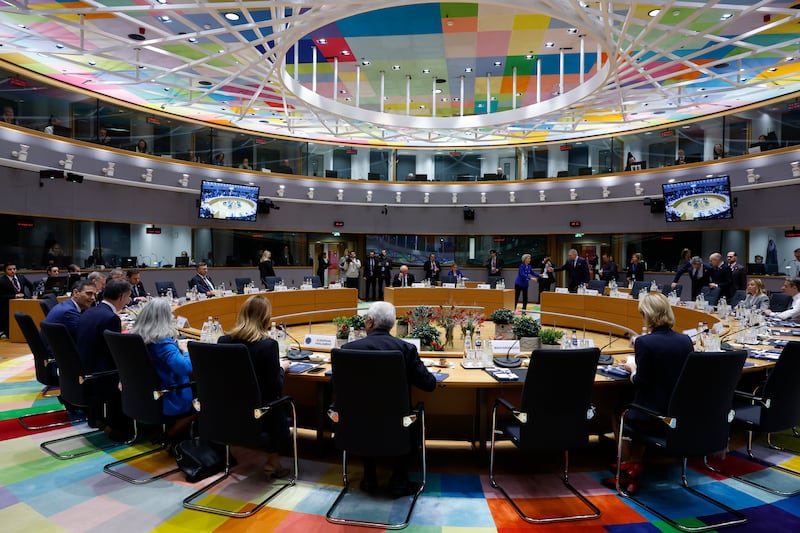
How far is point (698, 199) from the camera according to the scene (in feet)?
36.6

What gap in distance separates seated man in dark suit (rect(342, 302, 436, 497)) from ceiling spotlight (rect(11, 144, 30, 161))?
933 cm

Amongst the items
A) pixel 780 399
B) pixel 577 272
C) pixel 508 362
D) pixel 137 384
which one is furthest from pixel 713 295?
pixel 137 384

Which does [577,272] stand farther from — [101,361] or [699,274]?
[101,361]

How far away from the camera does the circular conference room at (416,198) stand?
2.98 metres

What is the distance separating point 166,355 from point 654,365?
3.30 m

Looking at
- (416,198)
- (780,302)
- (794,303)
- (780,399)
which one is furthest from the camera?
(416,198)

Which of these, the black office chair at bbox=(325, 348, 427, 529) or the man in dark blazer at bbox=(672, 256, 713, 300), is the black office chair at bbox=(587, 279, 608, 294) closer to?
the man in dark blazer at bbox=(672, 256, 713, 300)

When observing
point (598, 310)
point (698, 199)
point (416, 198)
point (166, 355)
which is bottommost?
point (598, 310)

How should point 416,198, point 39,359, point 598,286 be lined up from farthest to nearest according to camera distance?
point 416,198
point 598,286
point 39,359

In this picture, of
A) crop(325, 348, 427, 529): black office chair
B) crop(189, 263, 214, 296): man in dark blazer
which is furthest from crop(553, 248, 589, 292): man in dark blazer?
crop(325, 348, 427, 529): black office chair

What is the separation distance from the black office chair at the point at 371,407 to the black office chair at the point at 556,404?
686 mm

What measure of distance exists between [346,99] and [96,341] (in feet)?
32.9

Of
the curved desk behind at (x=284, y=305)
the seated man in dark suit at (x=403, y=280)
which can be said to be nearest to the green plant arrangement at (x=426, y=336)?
the curved desk behind at (x=284, y=305)

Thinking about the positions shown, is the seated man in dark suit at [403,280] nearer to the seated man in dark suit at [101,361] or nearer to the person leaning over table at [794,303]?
the person leaning over table at [794,303]
